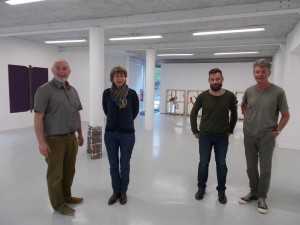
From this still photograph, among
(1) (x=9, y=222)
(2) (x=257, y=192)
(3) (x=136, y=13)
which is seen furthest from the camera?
(3) (x=136, y=13)

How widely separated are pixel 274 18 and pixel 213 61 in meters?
7.11

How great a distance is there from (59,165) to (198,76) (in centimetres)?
1087

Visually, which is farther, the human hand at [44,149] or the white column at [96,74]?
the white column at [96,74]

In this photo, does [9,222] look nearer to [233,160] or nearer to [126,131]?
[126,131]

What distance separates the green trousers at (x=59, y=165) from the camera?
255 cm

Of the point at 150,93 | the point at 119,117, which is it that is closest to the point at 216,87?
the point at 119,117

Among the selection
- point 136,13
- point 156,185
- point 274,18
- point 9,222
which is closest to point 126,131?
point 156,185

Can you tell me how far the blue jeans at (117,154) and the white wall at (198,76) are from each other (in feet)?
33.2

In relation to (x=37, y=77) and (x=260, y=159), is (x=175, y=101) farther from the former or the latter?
(x=260, y=159)

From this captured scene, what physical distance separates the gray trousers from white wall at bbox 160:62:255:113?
9573mm

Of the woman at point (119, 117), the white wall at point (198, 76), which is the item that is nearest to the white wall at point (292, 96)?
the woman at point (119, 117)

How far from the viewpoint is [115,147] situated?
286 centimetres

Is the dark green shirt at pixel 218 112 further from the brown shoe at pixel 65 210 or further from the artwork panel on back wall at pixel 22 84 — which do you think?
the artwork panel on back wall at pixel 22 84

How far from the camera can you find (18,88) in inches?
322
